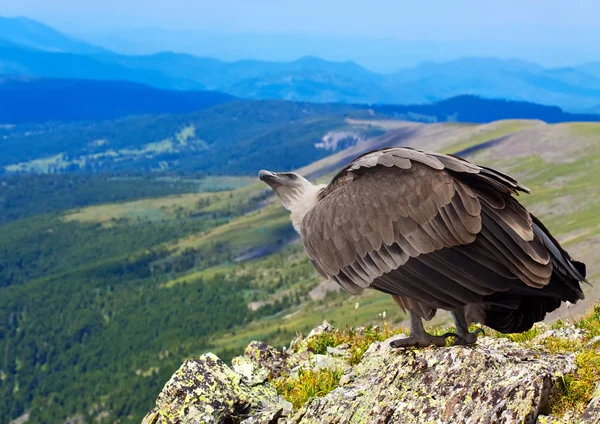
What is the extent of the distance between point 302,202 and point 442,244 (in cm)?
350

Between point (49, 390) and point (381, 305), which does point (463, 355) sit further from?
point (49, 390)

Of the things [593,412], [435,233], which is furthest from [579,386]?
[435,233]

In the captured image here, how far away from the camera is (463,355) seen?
10102 millimetres

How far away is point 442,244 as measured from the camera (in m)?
9.98

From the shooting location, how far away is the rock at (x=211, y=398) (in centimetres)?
1225

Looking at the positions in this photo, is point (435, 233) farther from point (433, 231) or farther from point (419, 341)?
point (419, 341)

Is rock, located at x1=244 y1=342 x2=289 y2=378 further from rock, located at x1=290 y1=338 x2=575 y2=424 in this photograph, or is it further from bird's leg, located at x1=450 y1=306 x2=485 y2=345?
bird's leg, located at x1=450 y1=306 x2=485 y2=345

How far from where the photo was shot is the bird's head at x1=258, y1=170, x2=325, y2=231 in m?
12.5

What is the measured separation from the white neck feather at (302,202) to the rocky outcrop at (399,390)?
3147mm

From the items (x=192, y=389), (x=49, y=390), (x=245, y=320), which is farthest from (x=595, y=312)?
(x=49, y=390)

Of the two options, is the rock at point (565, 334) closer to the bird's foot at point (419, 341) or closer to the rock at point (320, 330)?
the bird's foot at point (419, 341)

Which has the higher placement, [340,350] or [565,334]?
[565,334]

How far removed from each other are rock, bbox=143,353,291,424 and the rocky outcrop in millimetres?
20

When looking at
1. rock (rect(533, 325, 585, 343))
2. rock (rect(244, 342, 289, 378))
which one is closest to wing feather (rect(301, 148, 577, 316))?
rock (rect(533, 325, 585, 343))
